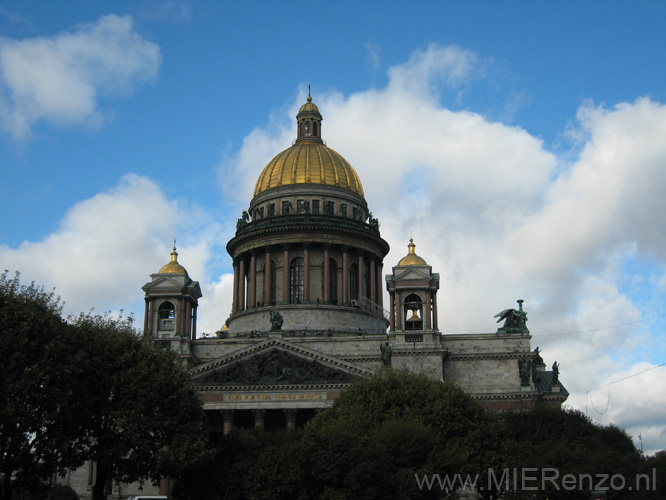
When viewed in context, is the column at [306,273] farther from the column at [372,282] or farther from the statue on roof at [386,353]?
the statue on roof at [386,353]

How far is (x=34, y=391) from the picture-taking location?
1454 inches

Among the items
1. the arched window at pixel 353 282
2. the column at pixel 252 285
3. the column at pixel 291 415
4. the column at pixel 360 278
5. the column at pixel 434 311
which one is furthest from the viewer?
the column at pixel 360 278

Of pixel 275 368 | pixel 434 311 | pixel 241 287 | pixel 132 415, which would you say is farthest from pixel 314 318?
pixel 132 415

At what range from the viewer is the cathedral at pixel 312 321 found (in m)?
62.5

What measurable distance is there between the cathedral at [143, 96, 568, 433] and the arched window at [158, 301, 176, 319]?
0.10 metres

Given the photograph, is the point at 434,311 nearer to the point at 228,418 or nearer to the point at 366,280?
the point at 366,280

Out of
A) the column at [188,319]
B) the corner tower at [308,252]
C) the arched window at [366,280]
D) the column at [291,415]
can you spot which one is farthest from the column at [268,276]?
the column at [291,415]

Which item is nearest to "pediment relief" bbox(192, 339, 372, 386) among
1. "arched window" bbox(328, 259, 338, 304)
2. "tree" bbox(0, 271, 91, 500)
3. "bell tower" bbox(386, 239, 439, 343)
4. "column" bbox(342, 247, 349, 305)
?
"bell tower" bbox(386, 239, 439, 343)

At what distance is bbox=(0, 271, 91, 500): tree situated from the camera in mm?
36469

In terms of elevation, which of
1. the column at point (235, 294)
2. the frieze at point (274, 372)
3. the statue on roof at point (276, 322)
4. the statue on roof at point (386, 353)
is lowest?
the frieze at point (274, 372)

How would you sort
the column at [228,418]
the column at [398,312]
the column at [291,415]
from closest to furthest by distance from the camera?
the column at [291,415], the column at [228,418], the column at [398,312]

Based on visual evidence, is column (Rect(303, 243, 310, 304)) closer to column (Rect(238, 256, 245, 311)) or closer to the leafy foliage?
column (Rect(238, 256, 245, 311))

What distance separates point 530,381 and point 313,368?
16.7 m

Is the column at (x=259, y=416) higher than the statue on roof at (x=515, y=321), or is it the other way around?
the statue on roof at (x=515, y=321)
